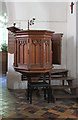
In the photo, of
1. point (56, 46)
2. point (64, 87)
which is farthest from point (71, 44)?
point (64, 87)

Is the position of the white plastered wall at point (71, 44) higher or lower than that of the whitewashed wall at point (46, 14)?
lower

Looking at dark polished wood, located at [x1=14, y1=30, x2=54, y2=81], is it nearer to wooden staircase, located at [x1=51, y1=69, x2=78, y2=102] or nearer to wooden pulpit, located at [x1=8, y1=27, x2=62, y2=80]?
wooden pulpit, located at [x1=8, y1=27, x2=62, y2=80]

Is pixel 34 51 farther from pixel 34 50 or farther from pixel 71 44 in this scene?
pixel 71 44

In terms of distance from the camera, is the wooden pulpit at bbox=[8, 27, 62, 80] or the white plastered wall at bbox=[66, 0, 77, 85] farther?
the white plastered wall at bbox=[66, 0, 77, 85]

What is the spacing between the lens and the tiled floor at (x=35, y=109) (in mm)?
3551

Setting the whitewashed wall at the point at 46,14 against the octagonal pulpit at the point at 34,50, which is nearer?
the octagonal pulpit at the point at 34,50

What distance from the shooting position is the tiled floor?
11.6 feet

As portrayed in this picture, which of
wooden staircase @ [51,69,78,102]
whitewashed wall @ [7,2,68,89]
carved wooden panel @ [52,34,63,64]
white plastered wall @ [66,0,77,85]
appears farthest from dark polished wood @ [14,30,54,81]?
whitewashed wall @ [7,2,68,89]

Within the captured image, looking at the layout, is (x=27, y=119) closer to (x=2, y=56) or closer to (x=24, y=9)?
(x=24, y=9)

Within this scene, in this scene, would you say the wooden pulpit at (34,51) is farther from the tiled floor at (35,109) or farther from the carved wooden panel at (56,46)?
the carved wooden panel at (56,46)

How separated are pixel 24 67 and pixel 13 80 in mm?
1752

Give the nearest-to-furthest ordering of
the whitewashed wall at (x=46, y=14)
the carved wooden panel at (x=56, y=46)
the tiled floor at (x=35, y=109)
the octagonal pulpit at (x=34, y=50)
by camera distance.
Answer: the tiled floor at (x=35, y=109) → the octagonal pulpit at (x=34, y=50) → the carved wooden panel at (x=56, y=46) → the whitewashed wall at (x=46, y=14)

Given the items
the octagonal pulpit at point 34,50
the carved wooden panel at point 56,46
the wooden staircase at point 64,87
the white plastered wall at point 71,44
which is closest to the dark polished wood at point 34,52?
the octagonal pulpit at point 34,50

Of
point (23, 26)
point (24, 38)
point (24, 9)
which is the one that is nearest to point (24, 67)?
point (24, 38)
